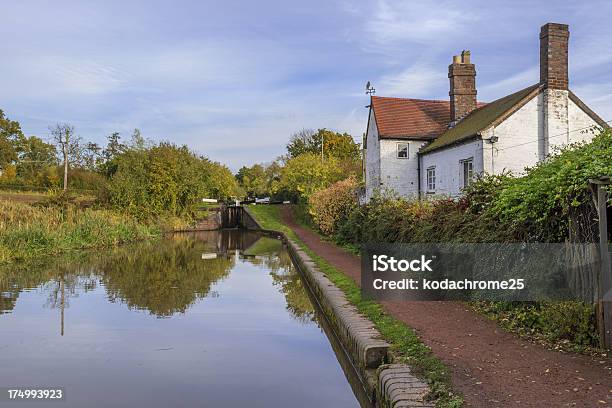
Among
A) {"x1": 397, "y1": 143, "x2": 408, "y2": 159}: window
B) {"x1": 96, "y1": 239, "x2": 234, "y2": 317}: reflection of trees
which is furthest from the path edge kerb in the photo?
{"x1": 397, "y1": 143, "x2": 408, "y2": 159}: window

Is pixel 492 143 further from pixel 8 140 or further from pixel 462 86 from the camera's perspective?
pixel 8 140

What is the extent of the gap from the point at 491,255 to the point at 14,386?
690 cm

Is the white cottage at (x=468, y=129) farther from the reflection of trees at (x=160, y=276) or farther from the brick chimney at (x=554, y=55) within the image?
the reflection of trees at (x=160, y=276)

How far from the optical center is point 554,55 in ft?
60.8

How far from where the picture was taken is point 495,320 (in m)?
7.33

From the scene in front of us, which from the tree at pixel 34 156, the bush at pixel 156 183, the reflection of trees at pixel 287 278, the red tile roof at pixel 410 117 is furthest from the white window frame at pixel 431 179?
the tree at pixel 34 156

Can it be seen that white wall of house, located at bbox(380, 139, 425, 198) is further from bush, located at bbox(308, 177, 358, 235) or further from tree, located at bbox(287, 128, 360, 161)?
tree, located at bbox(287, 128, 360, 161)

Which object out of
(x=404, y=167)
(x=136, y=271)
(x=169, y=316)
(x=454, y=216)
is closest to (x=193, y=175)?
(x=404, y=167)

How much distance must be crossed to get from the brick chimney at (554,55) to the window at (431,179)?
582 cm

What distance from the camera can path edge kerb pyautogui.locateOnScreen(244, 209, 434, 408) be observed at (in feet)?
15.1

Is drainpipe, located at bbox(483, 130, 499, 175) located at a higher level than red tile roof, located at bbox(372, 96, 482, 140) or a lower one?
lower

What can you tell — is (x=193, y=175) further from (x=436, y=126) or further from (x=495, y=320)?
(x=495, y=320)

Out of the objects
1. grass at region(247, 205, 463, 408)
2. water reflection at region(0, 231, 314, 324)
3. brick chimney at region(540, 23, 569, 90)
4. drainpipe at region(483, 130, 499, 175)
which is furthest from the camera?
drainpipe at region(483, 130, 499, 175)

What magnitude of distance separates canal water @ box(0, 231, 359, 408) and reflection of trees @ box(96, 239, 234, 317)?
0.16 ft
